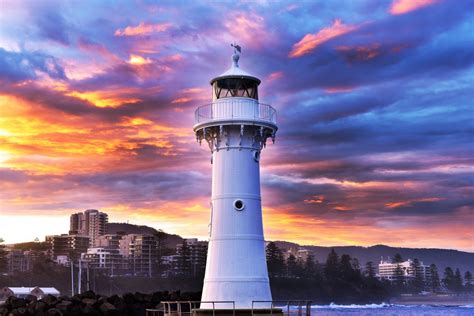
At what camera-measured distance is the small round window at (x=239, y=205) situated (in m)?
30.2

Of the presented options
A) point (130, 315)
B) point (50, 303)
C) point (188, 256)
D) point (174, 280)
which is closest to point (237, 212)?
point (130, 315)

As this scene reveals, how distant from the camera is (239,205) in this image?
30.3 meters

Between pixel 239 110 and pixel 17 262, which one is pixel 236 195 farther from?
pixel 17 262

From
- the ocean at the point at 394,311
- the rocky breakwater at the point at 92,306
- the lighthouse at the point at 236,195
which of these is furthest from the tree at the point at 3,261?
the lighthouse at the point at 236,195

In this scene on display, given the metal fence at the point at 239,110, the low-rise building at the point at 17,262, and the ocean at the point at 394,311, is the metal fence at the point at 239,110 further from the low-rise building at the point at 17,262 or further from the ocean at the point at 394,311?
the low-rise building at the point at 17,262

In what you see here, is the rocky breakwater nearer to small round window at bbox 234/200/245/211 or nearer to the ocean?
small round window at bbox 234/200/245/211

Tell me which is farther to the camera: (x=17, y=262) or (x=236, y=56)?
(x=17, y=262)

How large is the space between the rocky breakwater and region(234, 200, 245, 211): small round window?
18536mm

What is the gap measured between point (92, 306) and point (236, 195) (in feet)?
75.9

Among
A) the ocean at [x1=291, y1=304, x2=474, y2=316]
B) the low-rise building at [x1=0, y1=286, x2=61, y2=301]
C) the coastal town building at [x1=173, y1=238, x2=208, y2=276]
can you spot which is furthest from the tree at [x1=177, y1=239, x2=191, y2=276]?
the low-rise building at [x1=0, y1=286, x2=61, y2=301]

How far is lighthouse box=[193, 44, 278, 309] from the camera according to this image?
29812 millimetres

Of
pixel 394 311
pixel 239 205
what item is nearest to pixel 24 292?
pixel 239 205

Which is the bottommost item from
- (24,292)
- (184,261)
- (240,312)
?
(24,292)

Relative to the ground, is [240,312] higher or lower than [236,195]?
lower
